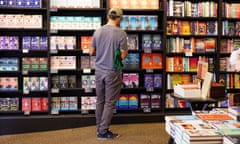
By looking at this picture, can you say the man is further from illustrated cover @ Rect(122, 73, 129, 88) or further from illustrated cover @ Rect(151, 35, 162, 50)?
illustrated cover @ Rect(151, 35, 162, 50)

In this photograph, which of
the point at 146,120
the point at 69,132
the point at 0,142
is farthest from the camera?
the point at 146,120

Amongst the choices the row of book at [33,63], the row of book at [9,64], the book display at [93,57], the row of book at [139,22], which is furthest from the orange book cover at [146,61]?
the row of book at [9,64]

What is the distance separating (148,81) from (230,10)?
1.82 metres

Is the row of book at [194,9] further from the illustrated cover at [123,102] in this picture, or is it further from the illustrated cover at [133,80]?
the illustrated cover at [123,102]

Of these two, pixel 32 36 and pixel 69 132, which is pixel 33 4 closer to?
pixel 32 36

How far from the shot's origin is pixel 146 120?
18.4 feet

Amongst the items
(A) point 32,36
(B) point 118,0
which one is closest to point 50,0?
(A) point 32,36

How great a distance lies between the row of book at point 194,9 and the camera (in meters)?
5.67

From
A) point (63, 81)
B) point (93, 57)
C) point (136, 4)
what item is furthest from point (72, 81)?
point (136, 4)

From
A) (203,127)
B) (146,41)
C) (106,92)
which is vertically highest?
(146,41)

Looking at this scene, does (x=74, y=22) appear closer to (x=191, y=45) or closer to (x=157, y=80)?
(x=157, y=80)

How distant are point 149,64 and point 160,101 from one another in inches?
25.4

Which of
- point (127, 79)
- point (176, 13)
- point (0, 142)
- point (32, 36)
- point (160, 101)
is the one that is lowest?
point (0, 142)

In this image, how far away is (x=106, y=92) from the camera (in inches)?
181
